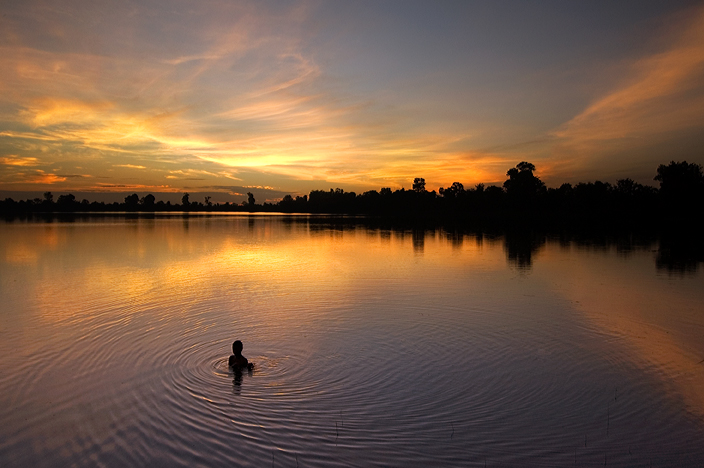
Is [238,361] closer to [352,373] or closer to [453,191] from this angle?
[352,373]

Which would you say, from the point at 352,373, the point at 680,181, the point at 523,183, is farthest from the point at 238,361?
the point at 523,183

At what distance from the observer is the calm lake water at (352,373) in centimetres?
571

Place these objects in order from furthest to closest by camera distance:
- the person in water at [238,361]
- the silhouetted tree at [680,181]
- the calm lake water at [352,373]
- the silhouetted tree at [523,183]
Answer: the silhouetted tree at [523,183]
the silhouetted tree at [680,181]
the person in water at [238,361]
the calm lake water at [352,373]

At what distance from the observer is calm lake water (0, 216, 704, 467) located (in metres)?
5.71

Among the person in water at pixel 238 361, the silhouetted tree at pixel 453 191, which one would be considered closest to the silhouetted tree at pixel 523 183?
the silhouetted tree at pixel 453 191

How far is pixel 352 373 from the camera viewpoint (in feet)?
26.7

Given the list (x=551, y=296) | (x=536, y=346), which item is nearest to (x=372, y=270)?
(x=551, y=296)

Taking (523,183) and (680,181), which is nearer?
(680,181)

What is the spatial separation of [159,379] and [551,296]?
12.4 meters

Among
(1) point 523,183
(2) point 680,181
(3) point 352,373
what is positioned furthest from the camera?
(1) point 523,183

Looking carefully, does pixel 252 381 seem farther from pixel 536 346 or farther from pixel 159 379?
pixel 536 346

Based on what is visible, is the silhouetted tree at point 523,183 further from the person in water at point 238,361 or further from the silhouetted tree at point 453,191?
the person in water at point 238,361

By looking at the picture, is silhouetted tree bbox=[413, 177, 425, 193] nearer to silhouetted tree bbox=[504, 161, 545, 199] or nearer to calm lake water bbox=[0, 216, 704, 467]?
silhouetted tree bbox=[504, 161, 545, 199]

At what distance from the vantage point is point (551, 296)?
15.2 metres
